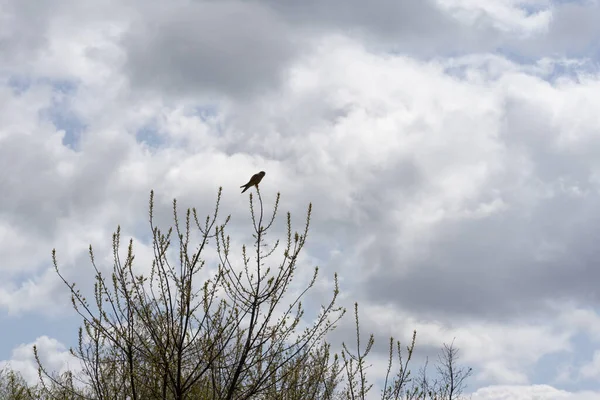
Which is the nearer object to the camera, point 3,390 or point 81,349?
point 81,349

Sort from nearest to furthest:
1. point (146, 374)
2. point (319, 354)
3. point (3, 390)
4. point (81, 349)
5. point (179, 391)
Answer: point (179, 391)
point (146, 374)
point (81, 349)
point (319, 354)
point (3, 390)

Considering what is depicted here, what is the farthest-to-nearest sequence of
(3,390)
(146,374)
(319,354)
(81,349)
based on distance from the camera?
(3,390) → (319,354) → (81,349) → (146,374)

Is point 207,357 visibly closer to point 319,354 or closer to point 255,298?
point 255,298

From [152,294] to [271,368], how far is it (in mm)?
1647

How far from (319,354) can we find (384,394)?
1159mm

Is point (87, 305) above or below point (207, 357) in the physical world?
above

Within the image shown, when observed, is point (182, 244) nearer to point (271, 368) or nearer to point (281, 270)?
point (281, 270)

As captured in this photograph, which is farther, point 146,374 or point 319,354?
point 319,354

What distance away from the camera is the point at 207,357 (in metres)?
8.38

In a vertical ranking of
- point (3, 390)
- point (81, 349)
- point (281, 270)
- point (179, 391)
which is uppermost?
point (3, 390)

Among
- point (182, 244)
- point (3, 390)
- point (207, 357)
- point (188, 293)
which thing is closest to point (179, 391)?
point (207, 357)

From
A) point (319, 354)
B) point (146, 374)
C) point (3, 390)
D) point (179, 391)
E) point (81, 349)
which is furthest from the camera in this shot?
point (3, 390)

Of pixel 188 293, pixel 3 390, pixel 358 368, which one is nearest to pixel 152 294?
pixel 188 293

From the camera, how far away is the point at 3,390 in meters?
41.1
